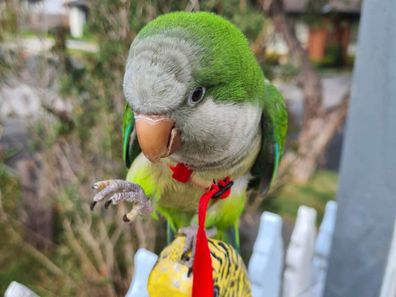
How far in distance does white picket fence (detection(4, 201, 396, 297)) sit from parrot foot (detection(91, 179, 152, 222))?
225mm

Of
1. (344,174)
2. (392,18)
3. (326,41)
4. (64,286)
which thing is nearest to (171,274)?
(344,174)

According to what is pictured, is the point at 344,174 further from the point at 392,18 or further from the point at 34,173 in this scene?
the point at 34,173

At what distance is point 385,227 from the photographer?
3.21 ft

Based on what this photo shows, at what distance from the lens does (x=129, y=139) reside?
743mm

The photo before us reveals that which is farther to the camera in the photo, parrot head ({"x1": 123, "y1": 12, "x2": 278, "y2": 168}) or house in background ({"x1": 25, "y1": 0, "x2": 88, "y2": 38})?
house in background ({"x1": 25, "y1": 0, "x2": 88, "y2": 38})

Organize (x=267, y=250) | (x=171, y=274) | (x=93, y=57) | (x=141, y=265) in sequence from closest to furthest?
1. (x=171, y=274)
2. (x=141, y=265)
3. (x=267, y=250)
4. (x=93, y=57)

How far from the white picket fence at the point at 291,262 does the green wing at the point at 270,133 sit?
0.19 meters

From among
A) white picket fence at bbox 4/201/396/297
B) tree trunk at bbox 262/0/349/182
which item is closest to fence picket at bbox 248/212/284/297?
white picket fence at bbox 4/201/396/297

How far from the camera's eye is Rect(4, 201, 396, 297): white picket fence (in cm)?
83

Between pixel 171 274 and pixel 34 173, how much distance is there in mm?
1696

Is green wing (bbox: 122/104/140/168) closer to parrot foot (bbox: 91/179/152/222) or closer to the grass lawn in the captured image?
parrot foot (bbox: 91/179/152/222)

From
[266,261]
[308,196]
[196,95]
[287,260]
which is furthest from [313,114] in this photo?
[196,95]

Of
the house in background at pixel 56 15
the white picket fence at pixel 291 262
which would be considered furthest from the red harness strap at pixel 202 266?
the house in background at pixel 56 15

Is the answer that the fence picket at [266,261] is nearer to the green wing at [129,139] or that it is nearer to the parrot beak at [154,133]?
the green wing at [129,139]
